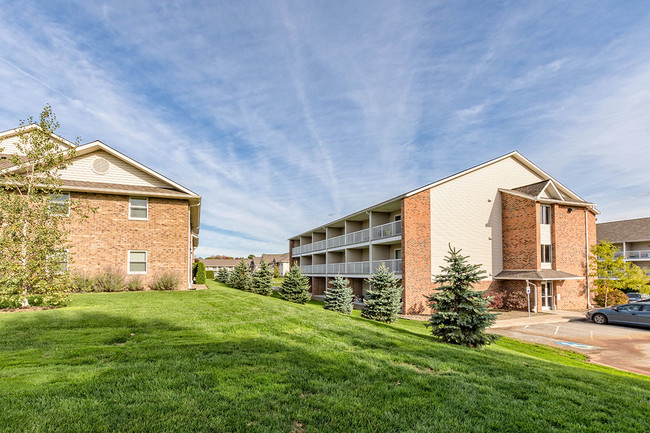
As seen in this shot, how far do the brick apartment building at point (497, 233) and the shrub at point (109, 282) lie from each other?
15.4m

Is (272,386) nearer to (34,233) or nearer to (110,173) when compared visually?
(34,233)

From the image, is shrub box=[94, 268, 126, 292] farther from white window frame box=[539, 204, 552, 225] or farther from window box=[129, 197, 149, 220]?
white window frame box=[539, 204, 552, 225]

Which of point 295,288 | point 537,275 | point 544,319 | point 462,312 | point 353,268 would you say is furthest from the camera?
point 353,268

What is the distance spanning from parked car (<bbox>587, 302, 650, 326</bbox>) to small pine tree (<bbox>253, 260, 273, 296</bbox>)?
933 inches

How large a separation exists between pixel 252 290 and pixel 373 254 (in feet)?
40.1

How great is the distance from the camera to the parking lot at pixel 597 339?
11662mm

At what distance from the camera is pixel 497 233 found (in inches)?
1005

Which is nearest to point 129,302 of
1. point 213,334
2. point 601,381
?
point 213,334

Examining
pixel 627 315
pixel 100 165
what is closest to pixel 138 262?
pixel 100 165

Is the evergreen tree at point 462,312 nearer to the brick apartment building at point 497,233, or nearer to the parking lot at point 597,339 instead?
the parking lot at point 597,339

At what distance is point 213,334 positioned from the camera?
302 inches

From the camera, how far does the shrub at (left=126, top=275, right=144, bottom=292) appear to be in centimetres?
1697

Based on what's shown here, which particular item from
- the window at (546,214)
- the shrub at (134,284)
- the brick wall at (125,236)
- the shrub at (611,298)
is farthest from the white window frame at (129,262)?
the shrub at (611,298)

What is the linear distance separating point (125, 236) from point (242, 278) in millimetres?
16679
